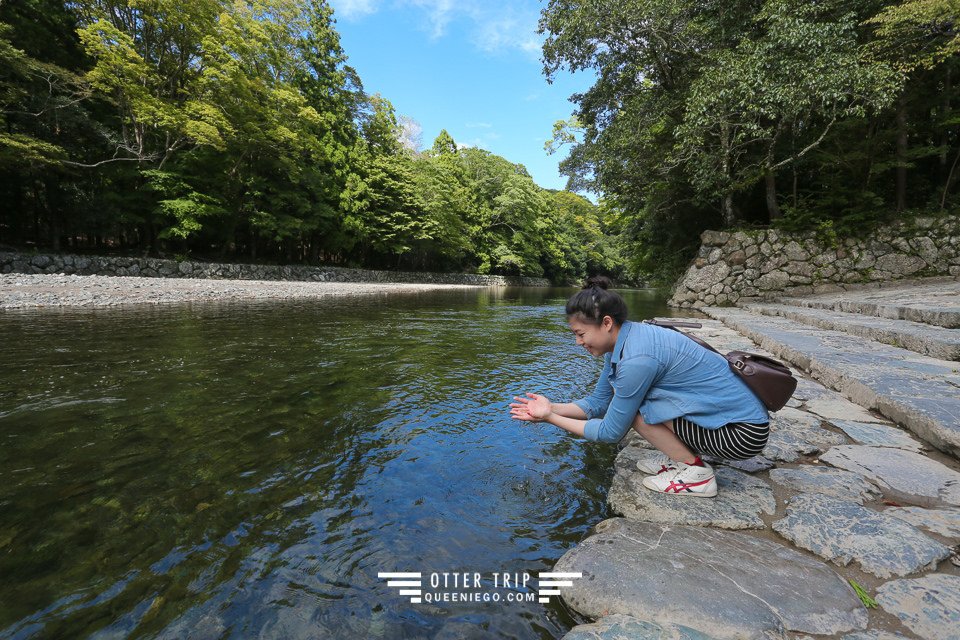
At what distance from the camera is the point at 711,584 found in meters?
1.45

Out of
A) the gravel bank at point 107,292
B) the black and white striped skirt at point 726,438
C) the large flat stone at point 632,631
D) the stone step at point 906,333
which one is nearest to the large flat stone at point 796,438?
the black and white striped skirt at point 726,438

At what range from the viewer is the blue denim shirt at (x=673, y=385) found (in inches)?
77.9

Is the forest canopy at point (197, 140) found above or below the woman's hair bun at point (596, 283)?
above

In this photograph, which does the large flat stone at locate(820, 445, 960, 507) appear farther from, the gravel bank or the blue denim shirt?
the gravel bank

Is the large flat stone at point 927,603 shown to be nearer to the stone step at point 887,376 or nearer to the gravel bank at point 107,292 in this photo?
the stone step at point 887,376

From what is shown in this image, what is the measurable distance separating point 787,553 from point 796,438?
1.42m

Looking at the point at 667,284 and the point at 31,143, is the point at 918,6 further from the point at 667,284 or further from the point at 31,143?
the point at 31,143

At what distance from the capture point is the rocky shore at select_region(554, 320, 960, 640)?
4.25ft

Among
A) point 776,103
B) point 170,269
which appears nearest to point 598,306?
point 776,103

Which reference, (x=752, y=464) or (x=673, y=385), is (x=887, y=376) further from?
(x=673, y=385)

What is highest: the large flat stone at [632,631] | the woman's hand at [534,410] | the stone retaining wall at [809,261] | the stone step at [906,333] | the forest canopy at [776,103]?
the forest canopy at [776,103]

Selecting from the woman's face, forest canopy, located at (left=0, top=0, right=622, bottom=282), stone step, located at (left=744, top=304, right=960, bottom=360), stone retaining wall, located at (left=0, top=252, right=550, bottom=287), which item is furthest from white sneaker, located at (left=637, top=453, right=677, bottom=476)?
stone retaining wall, located at (left=0, top=252, right=550, bottom=287)

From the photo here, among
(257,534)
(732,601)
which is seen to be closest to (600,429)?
(732,601)

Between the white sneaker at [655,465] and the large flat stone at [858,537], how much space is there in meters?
0.52
